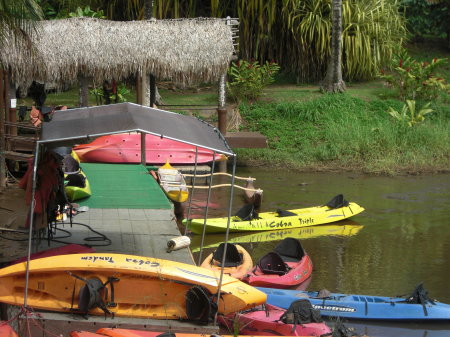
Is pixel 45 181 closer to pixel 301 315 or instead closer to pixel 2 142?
pixel 301 315

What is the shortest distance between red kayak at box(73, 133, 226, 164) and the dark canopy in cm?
784

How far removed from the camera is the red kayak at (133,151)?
17.3 metres

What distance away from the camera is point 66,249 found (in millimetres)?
9172

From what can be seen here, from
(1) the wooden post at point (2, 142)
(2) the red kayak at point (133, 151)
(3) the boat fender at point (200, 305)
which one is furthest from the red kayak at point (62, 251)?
(2) the red kayak at point (133, 151)

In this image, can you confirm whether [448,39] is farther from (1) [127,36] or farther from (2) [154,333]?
(2) [154,333]

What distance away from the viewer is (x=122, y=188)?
46.3ft

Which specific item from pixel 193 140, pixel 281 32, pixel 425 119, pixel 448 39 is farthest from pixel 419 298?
pixel 448 39

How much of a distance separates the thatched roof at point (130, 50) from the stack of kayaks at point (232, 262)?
732 centimetres

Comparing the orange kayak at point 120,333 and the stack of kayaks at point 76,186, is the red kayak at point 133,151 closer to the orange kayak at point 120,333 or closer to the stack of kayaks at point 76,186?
the stack of kayaks at point 76,186

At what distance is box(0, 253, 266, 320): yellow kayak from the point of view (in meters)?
8.10

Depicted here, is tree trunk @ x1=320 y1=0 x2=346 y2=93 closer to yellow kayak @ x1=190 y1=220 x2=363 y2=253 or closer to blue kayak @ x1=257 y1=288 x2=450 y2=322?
yellow kayak @ x1=190 y1=220 x2=363 y2=253

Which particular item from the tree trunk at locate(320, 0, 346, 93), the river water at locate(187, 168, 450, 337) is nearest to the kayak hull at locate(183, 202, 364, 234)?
the river water at locate(187, 168, 450, 337)

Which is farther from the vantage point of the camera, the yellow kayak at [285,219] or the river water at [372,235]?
the yellow kayak at [285,219]

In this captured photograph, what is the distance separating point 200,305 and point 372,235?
651 cm
